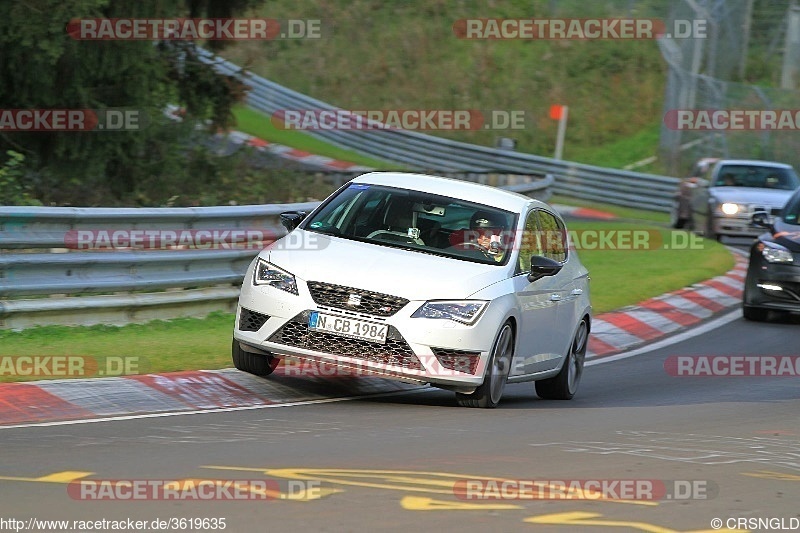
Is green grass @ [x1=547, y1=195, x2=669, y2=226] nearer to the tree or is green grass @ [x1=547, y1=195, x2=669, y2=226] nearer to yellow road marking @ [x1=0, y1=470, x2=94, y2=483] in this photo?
the tree

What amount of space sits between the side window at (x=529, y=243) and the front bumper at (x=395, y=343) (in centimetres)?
90

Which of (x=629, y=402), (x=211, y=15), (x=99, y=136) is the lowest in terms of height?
(x=629, y=402)

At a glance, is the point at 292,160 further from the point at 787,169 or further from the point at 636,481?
the point at 636,481

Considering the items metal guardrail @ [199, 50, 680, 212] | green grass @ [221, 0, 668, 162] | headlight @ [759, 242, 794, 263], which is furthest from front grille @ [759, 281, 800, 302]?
green grass @ [221, 0, 668, 162]

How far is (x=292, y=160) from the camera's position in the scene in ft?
110

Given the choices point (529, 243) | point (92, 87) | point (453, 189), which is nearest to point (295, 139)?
point (92, 87)

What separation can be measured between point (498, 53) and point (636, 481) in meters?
37.5

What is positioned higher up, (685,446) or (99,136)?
(99,136)

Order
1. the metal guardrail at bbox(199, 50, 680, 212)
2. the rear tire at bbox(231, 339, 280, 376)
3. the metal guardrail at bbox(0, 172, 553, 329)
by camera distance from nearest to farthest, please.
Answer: the rear tire at bbox(231, 339, 280, 376)
the metal guardrail at bbox(0, 172, 553, 329)
the metal guardrail at bbox(199, 50, 680, 212)

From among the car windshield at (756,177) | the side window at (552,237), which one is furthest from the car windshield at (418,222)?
the car windshield at (756,177)

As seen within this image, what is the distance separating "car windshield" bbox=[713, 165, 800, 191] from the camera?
25812 mm

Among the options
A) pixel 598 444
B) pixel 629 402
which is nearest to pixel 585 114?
pixel 629 402

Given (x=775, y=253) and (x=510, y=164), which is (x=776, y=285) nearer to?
(x=775, y=253)

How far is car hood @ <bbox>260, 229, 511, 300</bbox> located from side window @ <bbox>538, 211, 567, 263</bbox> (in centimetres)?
109
